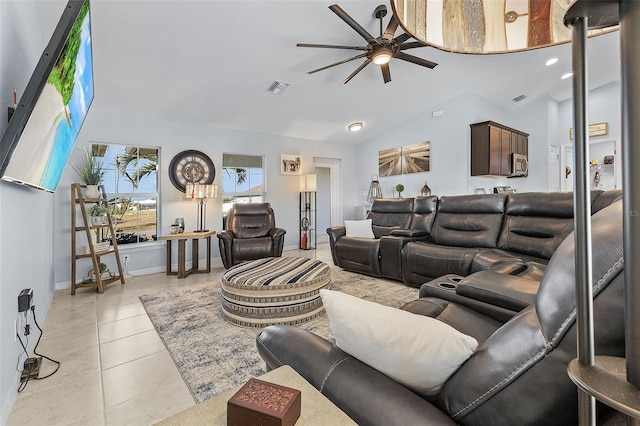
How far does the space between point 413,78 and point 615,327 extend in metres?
4.65

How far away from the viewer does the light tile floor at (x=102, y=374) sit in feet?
5.01

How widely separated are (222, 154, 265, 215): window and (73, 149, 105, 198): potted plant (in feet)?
6.12

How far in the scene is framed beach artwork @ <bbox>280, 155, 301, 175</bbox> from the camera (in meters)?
5.93

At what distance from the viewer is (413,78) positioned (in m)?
4.47

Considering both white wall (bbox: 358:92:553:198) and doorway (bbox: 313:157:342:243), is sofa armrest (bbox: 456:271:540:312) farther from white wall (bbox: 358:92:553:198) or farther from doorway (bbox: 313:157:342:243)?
doorway (bbox: 313:157:342:243)

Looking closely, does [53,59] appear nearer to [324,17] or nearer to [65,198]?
[324,17]

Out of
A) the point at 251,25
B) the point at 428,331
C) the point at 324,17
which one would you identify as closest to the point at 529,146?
the point at 324,17

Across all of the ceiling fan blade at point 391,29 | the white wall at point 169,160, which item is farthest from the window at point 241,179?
the ceiling fan blade at point 391,29

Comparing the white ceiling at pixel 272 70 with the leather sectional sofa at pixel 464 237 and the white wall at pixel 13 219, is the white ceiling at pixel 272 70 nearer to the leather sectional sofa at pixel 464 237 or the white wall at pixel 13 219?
the white wall at pixel 13 219

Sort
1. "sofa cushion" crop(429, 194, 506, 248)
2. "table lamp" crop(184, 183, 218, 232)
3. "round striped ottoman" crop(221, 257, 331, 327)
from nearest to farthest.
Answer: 1. "round striped ottoman" crop(221, 257, 331, 327)
2. "sofa cushion" crop(429, 194, 506, 248)
3. "table lamp" crop(184, 183, 218, 232)

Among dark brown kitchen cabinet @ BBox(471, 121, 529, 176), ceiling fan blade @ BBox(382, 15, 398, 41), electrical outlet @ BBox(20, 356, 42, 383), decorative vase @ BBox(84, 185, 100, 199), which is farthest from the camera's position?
dark brown kitchen cabinet @ BBox(471, 121, 529, 176)

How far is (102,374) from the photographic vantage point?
1854 millimetres

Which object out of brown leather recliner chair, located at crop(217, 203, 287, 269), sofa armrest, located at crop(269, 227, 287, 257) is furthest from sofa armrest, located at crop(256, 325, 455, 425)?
sofa armrest, located at crop(269, 227, 287, 257)

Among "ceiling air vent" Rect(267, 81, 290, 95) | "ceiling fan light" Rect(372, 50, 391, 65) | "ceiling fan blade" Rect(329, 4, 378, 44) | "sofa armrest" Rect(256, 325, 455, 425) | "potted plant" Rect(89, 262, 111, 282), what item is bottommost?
"potted plant" Rect(89, 262, 111, 282)
